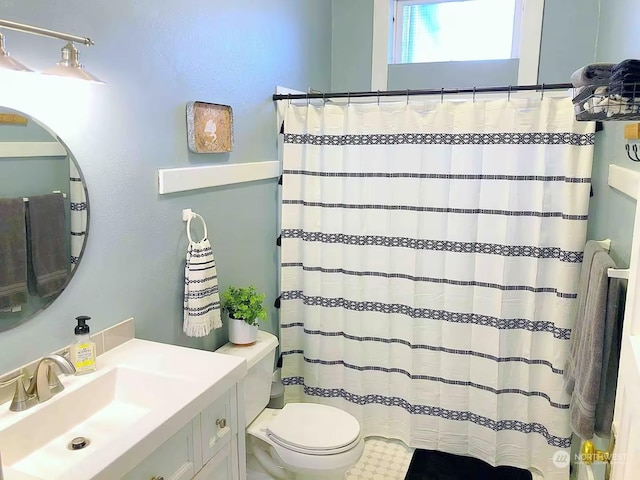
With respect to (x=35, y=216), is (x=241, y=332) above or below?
below

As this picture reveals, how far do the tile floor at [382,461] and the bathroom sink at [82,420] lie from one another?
1343 millimetres

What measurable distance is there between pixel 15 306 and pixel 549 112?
84.4 inches

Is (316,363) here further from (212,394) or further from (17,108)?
(17,108)

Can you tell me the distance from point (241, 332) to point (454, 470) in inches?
50.6

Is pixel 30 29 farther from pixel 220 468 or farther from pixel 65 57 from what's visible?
pixel 220 468

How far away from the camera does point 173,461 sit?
1.42 metres

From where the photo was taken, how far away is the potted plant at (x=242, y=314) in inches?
89.0

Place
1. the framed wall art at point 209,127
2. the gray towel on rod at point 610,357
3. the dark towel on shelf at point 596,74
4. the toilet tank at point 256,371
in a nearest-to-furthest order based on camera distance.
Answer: the dark towel on shelf at point 596,74
the gray towel on rod at point 610,357
the framed wall art at point 209,127
the toilet tank at point 256,371

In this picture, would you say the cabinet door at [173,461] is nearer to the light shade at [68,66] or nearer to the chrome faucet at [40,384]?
the chrome faucet at [40,384]

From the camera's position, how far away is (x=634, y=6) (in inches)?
73.7

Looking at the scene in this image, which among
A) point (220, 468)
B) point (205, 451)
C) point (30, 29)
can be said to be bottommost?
point (220, 468)

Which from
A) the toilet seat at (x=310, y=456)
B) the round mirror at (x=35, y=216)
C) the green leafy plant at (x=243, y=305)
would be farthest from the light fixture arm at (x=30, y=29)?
the toilet seat at (x=310, y=456)

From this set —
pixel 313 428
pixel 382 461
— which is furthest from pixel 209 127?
pixel 382 461

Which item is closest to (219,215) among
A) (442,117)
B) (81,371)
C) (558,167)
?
(81,371)
